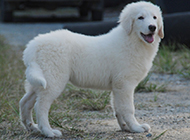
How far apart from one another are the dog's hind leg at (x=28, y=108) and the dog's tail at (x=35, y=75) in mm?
373

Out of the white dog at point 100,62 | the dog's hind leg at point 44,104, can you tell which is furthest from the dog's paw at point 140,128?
the dog's hind leg at point 44,104

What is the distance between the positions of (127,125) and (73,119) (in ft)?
2.61

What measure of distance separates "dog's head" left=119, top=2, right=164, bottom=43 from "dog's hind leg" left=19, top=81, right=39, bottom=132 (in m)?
1.23

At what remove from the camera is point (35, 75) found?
3219mm

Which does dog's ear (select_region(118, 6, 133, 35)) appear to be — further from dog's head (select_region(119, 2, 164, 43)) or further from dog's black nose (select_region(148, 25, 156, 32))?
dog's black nose (select_region(148, 25, 156, 32))

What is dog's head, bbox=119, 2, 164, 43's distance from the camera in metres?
3.57

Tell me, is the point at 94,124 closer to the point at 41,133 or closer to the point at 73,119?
the point at 73,119

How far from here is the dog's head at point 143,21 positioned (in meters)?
3.57

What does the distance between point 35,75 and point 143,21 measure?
127cm

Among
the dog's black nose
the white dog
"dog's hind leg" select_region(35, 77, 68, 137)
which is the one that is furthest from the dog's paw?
the dog's black nose

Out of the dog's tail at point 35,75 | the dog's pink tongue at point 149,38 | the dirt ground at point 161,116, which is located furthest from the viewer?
the dog's pink tongue at point 149,38

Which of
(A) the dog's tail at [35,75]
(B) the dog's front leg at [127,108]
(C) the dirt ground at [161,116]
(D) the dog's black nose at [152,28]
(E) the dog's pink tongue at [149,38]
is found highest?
(D) the dog's black nose at [152,28]

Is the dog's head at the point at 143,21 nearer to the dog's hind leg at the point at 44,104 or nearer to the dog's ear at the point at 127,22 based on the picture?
the dog's ear at the point at 127,22

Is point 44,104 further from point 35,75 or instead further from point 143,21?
point 143,21
